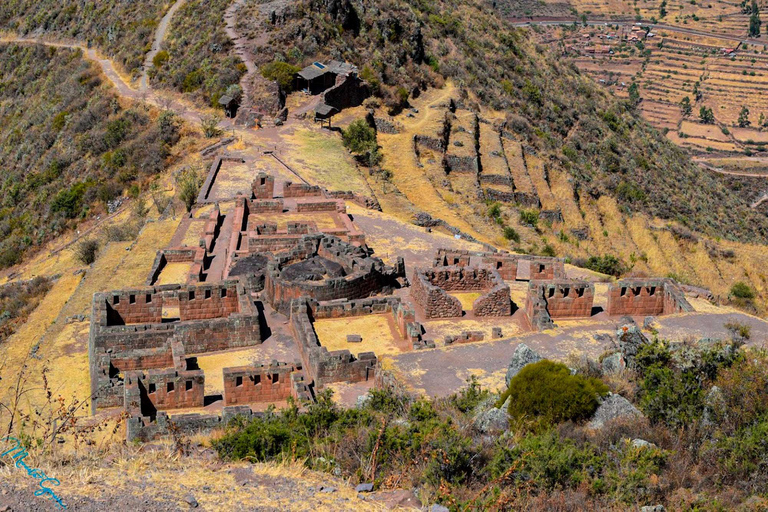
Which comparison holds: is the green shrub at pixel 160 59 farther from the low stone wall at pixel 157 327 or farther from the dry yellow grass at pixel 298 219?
the low stone wall at pixel 157 327

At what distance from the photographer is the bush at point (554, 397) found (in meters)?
17.1

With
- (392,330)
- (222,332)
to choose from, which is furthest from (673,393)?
(222,332)

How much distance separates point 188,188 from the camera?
4059 centimetres

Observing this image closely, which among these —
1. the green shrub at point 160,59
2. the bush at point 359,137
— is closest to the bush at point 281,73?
the bush at point 359,137

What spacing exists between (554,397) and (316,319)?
10295 mm

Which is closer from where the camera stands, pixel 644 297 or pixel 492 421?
pixel 492 421

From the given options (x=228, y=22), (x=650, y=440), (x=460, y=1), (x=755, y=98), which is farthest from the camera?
(x=755, y=98)

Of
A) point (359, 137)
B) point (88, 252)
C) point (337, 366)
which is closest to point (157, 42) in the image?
point (359, 137)

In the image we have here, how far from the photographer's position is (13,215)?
189 ft

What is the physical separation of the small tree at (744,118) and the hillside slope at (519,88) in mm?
59655

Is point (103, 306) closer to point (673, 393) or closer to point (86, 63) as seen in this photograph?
point (673, 393)

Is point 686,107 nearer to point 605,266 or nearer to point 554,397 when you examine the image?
point 605,266

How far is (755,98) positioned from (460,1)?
3022 inches

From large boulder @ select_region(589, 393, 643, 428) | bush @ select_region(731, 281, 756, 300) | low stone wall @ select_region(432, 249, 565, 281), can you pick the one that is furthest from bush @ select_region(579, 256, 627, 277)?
large boulder @ select_region(589, 393, 643, 428)
